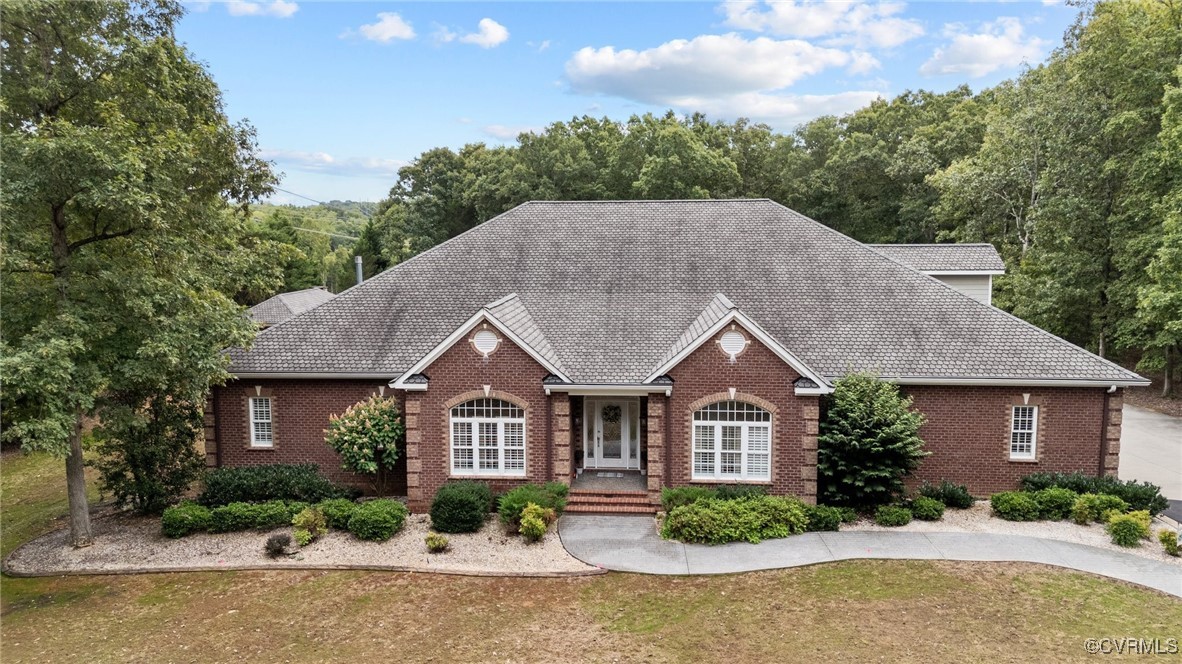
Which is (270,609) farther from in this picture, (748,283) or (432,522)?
(748,283)

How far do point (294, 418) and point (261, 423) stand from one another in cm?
112

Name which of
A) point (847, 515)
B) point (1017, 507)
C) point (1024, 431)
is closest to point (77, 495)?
point (847, 515)

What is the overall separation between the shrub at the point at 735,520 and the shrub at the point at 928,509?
9.83 ft

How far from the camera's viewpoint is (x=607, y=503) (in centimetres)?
1714

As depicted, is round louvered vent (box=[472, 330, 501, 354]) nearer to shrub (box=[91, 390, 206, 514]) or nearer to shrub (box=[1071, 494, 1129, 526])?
shrub (box=[91, 390, 206, 514])

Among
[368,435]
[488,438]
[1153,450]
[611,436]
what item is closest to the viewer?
[368,435]

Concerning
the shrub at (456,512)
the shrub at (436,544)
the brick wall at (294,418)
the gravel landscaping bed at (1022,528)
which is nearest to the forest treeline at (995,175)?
the gravel landscaping bed at (1022,528)

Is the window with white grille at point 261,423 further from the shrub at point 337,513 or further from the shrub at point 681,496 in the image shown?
the shrub at point 681,496

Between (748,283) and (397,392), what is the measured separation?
1124 centimetres

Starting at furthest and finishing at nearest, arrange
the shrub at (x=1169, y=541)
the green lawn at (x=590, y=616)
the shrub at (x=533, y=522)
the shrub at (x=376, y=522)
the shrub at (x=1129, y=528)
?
the shrub at (x=376, y=522), the shrub at (x=533, y=522), the shrub at (x=1129, y=528), the shrub at (x=1169, y=541), the green lawn at (x=590, y=616)

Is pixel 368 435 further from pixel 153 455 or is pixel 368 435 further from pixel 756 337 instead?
pixel 756 337

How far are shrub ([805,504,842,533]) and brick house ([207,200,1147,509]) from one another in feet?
2.16

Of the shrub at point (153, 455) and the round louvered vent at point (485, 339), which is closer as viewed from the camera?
the shrub at point (153, 455)

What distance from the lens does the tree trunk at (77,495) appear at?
14812 mm
